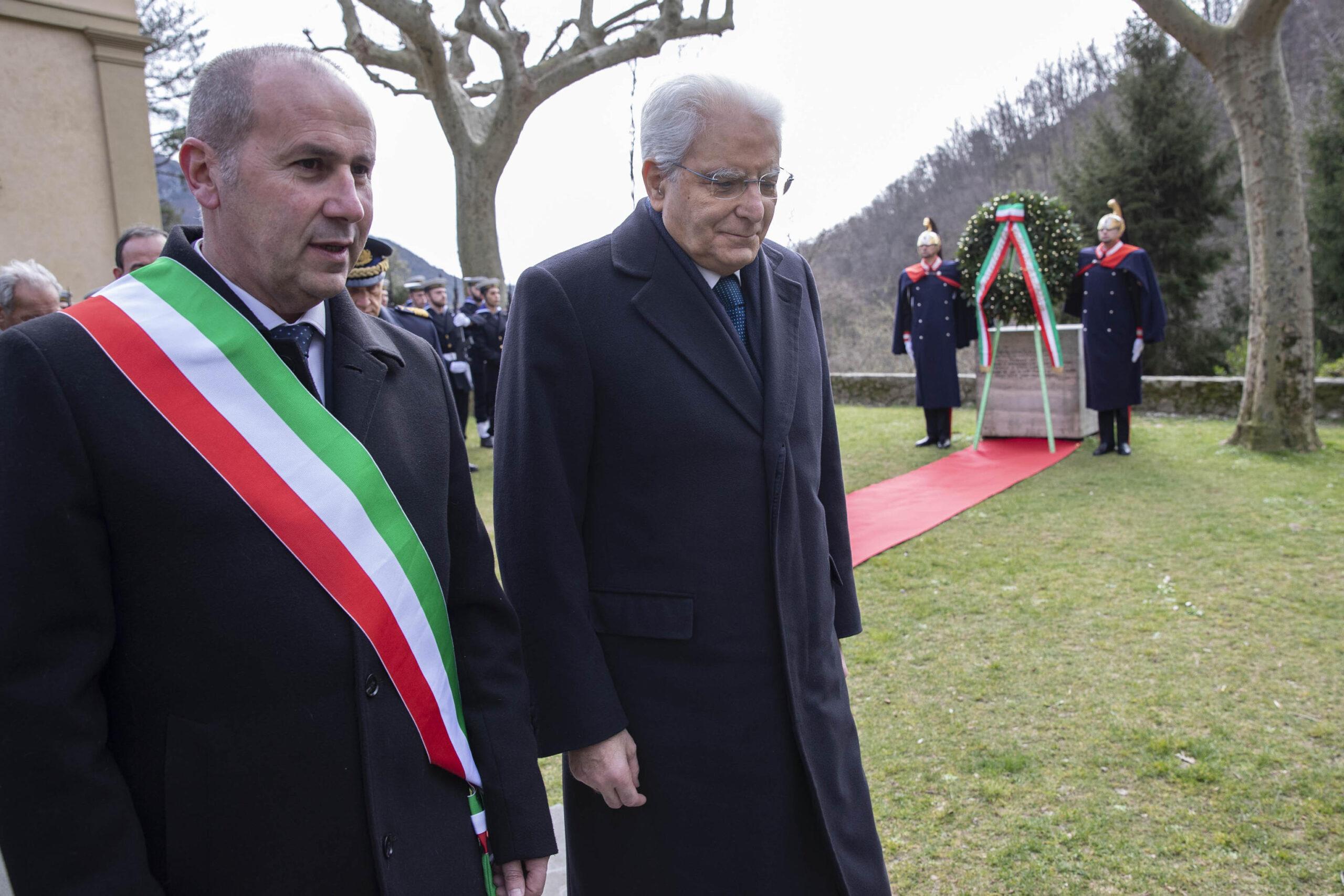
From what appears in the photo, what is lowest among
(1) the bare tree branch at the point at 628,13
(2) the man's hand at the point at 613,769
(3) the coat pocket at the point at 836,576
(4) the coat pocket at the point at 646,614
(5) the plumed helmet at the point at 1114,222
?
(2) the man's hand at the point at 613,769

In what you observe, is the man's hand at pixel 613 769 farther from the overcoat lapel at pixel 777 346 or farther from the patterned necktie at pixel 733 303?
the patterned necktie at pixel 733 303

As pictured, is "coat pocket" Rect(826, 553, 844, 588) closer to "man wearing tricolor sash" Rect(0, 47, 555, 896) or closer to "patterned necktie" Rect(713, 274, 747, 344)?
"patterned necktie" Rect(713, 274, 747, 344)

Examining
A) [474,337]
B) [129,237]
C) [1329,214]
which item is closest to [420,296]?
[474,337]

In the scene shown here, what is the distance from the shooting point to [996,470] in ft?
28.7

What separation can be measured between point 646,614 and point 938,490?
261 inches

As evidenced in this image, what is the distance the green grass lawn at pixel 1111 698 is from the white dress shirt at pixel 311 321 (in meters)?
2.20

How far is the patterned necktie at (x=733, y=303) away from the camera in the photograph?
6.47ft

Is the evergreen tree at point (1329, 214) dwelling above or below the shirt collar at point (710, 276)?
above

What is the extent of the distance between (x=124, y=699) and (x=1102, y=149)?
17.6 m

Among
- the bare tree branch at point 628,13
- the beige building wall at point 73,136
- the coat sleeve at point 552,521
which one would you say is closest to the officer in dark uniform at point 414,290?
the beige building wall at point 73,136

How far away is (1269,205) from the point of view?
879cm

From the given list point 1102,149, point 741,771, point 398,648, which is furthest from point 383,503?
point 1102,149

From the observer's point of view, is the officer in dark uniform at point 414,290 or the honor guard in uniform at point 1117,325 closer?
the honor guard in uniform at point 1117,325

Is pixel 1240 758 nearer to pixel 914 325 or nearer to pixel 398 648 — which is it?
pixel 398 648
